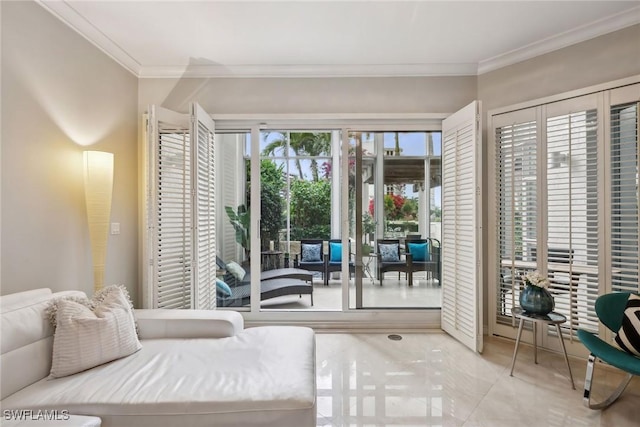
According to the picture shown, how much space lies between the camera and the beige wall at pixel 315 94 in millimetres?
3268

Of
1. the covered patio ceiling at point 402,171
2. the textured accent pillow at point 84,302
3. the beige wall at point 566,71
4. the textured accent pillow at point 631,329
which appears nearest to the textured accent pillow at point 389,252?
the covered patio ceiling at point 402,171

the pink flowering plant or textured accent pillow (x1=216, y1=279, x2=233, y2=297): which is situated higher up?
the pink flowering plant

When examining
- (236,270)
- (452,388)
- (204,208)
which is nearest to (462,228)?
(452,388)

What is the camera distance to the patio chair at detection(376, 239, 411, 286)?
3.49 metres

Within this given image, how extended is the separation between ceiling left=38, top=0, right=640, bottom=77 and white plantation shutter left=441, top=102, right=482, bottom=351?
659 millimetres

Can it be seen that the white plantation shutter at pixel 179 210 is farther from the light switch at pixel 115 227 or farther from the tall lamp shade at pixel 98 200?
the tall lamp shade at pixel 98 200

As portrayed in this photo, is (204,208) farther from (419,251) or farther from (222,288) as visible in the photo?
(419,251)

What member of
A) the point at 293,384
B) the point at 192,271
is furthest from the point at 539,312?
the point at 192,271

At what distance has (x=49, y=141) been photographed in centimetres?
217

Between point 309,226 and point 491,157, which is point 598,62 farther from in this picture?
point 309,226

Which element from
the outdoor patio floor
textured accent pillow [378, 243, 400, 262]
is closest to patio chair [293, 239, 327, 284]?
the outdoor patio floor

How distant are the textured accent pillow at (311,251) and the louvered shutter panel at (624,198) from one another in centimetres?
350

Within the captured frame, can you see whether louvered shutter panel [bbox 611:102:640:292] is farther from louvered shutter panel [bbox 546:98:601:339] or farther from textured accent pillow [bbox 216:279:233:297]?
textured accent pillow [bbox 216:279:233:297]

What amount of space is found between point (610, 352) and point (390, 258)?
75.6 inches
